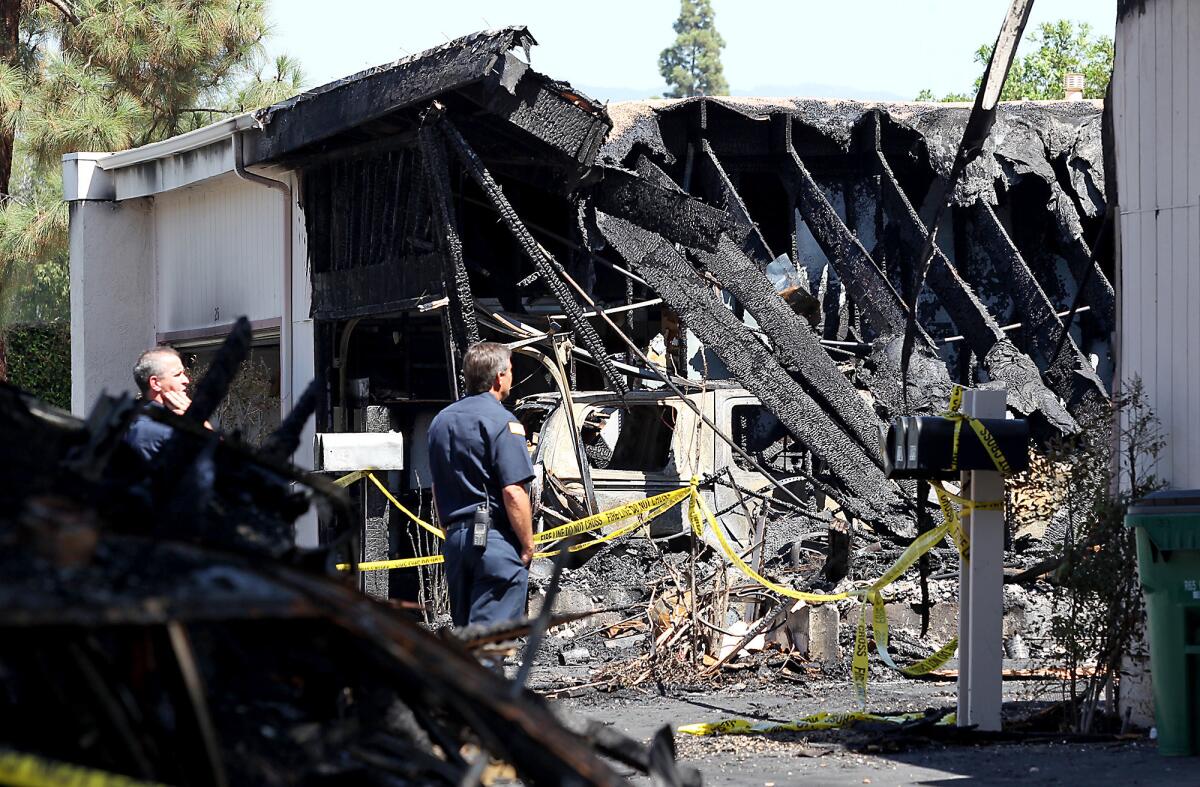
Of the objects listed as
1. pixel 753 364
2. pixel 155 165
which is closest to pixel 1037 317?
pixel 753 364

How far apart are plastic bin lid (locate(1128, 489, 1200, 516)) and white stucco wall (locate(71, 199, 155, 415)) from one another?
42.2ft

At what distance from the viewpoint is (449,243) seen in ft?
37.0

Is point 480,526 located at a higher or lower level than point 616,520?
higher

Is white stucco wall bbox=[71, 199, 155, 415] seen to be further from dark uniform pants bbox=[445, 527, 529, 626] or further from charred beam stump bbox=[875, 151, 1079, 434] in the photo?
dark uniform pants bbox=[445, 527, 529, 626]

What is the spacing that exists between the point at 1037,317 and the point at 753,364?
4783mm

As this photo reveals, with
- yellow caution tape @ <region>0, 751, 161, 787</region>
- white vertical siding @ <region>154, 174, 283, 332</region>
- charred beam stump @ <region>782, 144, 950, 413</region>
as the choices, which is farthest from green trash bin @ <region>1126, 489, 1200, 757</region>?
white vertical siding @ <region>154, 174, 283, 332</region>

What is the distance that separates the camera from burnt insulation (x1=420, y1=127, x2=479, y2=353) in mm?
11164

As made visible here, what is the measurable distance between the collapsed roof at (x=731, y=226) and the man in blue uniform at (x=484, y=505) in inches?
138

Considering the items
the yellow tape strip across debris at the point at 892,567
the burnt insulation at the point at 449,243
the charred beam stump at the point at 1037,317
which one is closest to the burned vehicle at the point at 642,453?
the yellow tape strip across debris at the point at 892,567

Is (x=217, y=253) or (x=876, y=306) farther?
(x=217, y=253)

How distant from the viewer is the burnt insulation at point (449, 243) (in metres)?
11.2

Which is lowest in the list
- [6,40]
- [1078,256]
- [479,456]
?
[479,456]

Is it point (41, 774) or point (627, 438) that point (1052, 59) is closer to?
point (627, 438)

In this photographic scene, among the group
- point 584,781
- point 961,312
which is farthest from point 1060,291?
point 584,781
